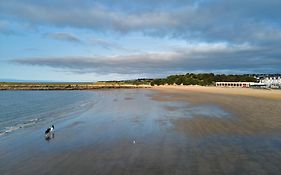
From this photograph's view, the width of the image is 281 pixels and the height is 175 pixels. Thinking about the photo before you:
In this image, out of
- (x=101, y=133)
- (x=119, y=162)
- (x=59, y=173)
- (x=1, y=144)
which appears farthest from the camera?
(x=101, y=133)

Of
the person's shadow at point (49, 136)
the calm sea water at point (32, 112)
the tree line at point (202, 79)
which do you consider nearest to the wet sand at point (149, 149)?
the person's shadow at point (49, 136)

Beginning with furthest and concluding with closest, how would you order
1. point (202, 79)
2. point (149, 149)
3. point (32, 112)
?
point (202, 79) < point (32, 112) < point (149, 149)

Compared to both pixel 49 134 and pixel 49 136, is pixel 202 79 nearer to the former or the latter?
pixel 49 134

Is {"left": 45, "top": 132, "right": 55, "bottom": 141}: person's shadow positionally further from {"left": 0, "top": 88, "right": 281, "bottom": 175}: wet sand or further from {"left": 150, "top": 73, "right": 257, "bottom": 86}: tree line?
{"left": 150, "top": 73, "right": 257, "bottom": 86}: tree line

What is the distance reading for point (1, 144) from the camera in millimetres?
14484

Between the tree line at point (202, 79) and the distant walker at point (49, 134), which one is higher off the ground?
the tree line at point (202, 79)

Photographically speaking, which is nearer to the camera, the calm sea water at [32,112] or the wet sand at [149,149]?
the wet sand at [149,149]

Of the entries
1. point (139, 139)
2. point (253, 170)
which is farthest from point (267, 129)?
point (253, 170)

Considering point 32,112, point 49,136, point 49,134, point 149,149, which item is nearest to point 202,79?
point 32,112

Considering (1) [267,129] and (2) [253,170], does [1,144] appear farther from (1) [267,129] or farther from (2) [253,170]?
(1) [267,129]

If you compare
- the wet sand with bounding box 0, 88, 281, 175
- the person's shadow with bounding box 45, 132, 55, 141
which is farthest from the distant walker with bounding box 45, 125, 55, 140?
the wet sand with bounding box 0, 88, 281, 175

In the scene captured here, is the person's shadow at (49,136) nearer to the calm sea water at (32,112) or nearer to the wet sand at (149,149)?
the wet sand at (149,149)

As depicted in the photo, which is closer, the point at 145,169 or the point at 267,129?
the point at 145,169

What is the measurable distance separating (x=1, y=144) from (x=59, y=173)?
21.6ft
